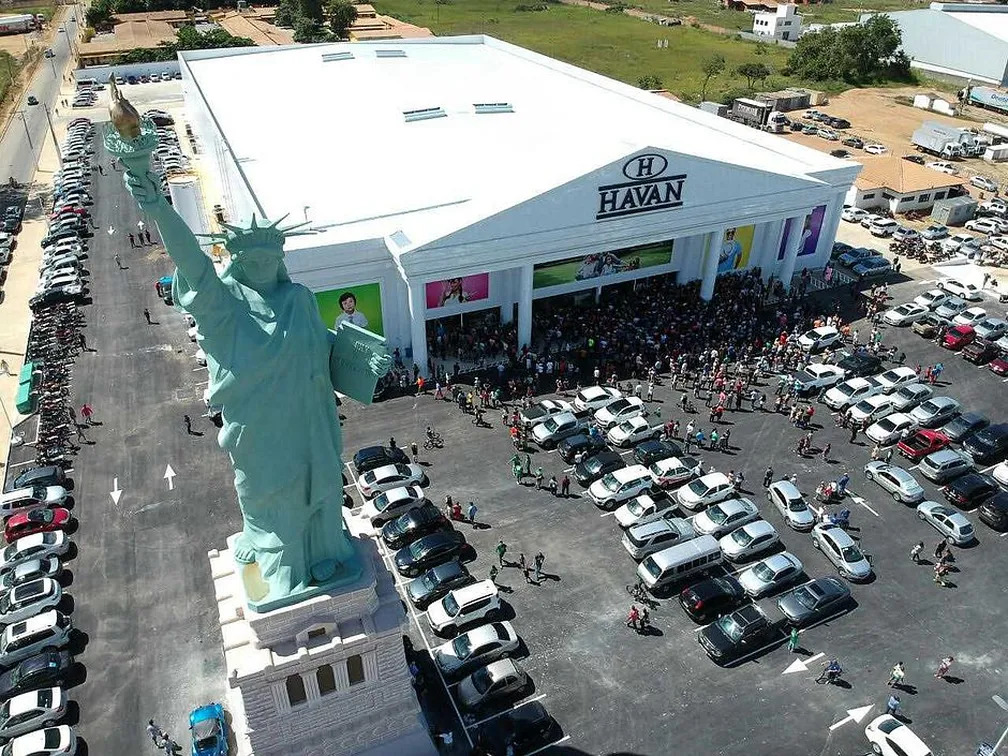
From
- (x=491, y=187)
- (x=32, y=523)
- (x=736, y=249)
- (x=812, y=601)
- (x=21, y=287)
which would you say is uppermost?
(x=491, y=187)

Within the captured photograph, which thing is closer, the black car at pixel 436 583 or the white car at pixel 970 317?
the black car at pixel 436 583

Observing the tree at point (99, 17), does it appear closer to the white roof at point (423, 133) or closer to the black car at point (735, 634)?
the white roof at point (423, 133)

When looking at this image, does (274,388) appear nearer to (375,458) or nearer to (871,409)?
(375,458)

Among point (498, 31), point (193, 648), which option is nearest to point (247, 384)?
point (193, 648)

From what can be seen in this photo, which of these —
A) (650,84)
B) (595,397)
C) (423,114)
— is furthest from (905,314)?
(650,84)

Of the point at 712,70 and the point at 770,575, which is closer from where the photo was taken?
the point at 770,575

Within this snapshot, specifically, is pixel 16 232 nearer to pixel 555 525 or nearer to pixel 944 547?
pixel 555 525

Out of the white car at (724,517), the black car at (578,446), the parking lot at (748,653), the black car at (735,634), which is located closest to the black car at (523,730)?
the parking lot at (748,653)
